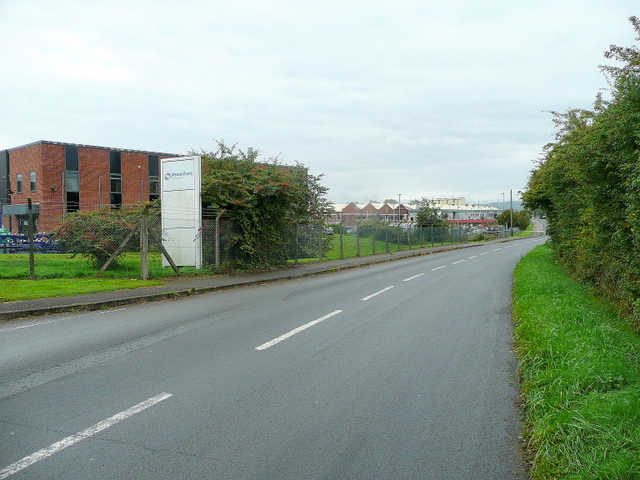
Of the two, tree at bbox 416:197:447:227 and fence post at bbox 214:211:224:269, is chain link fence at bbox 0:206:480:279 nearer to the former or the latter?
fence post at bbox 214:211:224:269

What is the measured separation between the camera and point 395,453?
3713 mm

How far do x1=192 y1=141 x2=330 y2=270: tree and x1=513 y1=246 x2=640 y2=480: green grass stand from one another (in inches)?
445

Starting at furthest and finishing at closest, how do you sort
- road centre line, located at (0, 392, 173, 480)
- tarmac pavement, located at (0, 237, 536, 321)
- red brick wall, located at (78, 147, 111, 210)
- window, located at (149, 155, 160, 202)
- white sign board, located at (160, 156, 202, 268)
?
1. window, located at (149, 155, 160, 202)
2. red brick wall, located at (78, 147, 111, 210)
3. white sign board, located at (160, 156, 202, 268)
4. tarmac pavement, located at (0, 237, 536, 321)
5. road centre line, located at (0, 392, 173, 480)

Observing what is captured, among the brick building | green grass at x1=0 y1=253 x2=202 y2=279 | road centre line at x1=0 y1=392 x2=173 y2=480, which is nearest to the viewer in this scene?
road centre line at x1=0 y1=392 x2=173 y2=480

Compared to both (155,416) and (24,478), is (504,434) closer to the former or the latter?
(155,416)

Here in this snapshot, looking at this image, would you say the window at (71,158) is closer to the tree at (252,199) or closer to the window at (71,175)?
the window at (71,175)

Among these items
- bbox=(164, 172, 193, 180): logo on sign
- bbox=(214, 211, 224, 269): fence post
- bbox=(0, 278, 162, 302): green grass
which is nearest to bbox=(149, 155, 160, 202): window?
bbox=(164, 172, 193, 180): logo on sign

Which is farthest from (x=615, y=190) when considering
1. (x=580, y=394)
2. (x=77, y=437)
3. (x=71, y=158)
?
(x=71, y=158)

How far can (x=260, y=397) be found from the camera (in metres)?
4.86

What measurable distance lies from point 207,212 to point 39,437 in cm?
1400

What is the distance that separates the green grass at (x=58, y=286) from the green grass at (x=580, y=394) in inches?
386

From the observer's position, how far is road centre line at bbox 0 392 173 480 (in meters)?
3.44

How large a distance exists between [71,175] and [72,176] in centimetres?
11

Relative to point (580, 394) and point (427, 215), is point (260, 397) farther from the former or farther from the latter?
point (427, 215)
